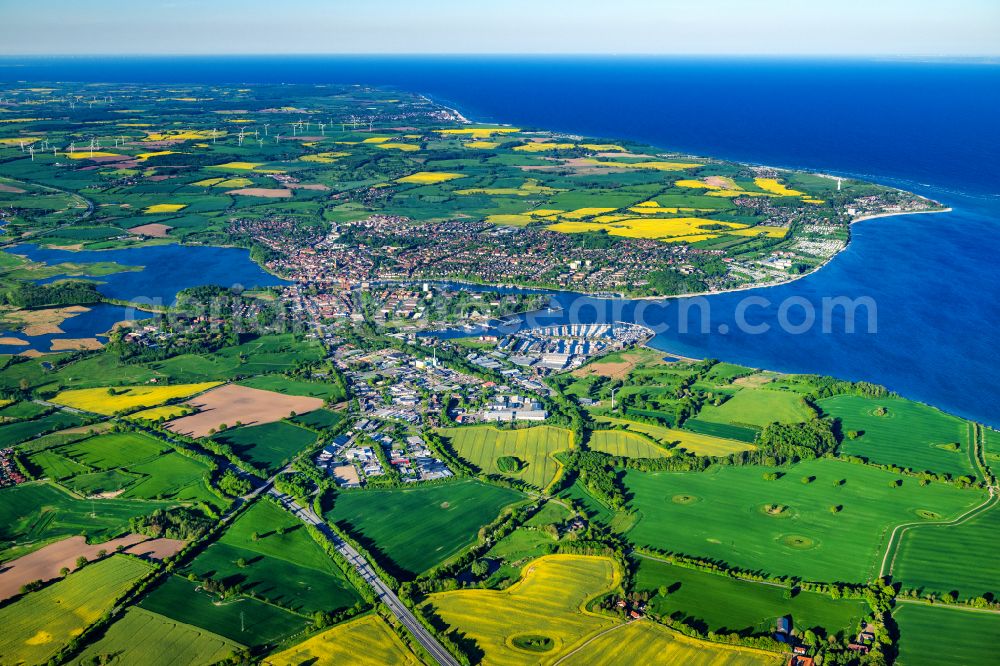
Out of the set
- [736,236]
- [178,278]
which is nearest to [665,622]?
[178,278]

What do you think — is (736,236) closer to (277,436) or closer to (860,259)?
(860,259)

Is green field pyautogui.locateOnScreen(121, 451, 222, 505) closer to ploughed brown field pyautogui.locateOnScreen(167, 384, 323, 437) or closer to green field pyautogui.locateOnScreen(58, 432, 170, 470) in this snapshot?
green field pyautogui.locateOnScreen(58, 432, 170, 470)

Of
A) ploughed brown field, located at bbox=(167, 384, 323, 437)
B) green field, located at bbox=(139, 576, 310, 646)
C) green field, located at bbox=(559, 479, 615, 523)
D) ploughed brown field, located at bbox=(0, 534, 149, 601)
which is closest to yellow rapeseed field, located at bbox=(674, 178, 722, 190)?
ploughed brown field, located at bbox=(167, 384, 323, 437)

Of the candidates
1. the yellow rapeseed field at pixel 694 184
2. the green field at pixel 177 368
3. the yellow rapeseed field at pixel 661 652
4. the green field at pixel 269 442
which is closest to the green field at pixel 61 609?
the green field at pixel 269 442

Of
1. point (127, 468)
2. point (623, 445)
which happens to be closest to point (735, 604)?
point (623, 445)

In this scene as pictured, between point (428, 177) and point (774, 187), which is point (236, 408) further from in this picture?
point (774, 187)
